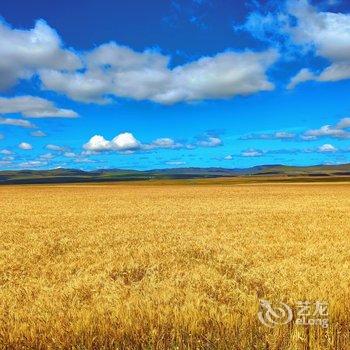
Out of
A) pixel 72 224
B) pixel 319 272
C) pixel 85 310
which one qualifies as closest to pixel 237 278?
pixel 319 272

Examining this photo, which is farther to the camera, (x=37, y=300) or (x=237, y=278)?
(x=237, y=278)

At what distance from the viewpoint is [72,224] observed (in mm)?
27203

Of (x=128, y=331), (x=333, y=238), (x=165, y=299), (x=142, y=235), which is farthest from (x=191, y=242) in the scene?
(x=128, y=331)

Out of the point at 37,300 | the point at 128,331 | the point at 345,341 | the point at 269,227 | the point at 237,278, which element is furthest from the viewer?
the point at 269,227

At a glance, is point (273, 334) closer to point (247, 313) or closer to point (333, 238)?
point (247, 313)

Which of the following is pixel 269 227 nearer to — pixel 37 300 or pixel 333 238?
pixel 333 238

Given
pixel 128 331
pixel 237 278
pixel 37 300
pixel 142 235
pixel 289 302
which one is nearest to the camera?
pixel 128 331

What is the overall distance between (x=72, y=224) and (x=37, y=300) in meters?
18.7

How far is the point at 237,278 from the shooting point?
36.9 ft

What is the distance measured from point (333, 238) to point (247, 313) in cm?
1334

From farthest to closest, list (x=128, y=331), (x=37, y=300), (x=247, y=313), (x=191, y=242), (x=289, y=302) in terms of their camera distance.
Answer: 1. (x=191, y=242)
2. (x=37, y=300)
3. (x=289, y=302)
4. (x=247, y=313)
5. (x=128, y=331)

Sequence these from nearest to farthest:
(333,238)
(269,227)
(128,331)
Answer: (128,331) → (333,238) → (269,227)

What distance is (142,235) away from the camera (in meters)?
21.0

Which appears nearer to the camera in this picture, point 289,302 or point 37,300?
point 289,302
